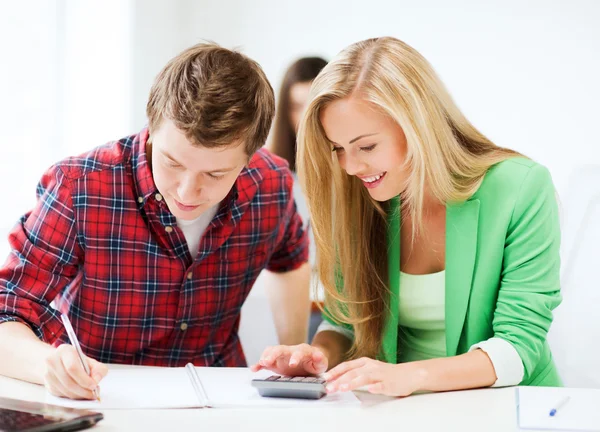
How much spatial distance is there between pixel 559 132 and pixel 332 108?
6.38 feet

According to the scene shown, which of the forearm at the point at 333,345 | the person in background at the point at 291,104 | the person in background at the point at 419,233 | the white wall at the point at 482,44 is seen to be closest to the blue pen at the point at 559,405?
the person in background at the point at 419,233

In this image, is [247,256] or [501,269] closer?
[501,269]

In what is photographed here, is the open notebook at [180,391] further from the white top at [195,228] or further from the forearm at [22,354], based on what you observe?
the white top at [195,228]

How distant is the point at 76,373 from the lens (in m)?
1.05

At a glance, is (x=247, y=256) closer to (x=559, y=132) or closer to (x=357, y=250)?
(x=357, y=250)

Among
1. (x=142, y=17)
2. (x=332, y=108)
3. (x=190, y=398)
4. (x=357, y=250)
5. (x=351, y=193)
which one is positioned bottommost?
(x=190, y=398)

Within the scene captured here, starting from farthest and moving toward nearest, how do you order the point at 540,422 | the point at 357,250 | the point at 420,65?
the point at 357,250 < the point at 420,65 < the point at 540,422

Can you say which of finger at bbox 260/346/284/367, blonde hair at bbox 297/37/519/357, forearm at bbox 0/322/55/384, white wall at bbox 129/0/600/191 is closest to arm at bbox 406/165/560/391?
blonde hair at bbox 297/37/519/357

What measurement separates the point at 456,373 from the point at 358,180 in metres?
0.47

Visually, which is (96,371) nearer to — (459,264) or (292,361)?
(292,361)

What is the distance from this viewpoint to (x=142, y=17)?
2967mm

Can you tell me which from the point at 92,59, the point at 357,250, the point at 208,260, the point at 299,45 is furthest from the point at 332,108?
the point at 299,45

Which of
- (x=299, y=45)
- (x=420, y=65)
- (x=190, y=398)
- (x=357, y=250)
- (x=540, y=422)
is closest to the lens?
(x=540, y=422)

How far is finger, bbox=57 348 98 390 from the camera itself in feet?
3.45
